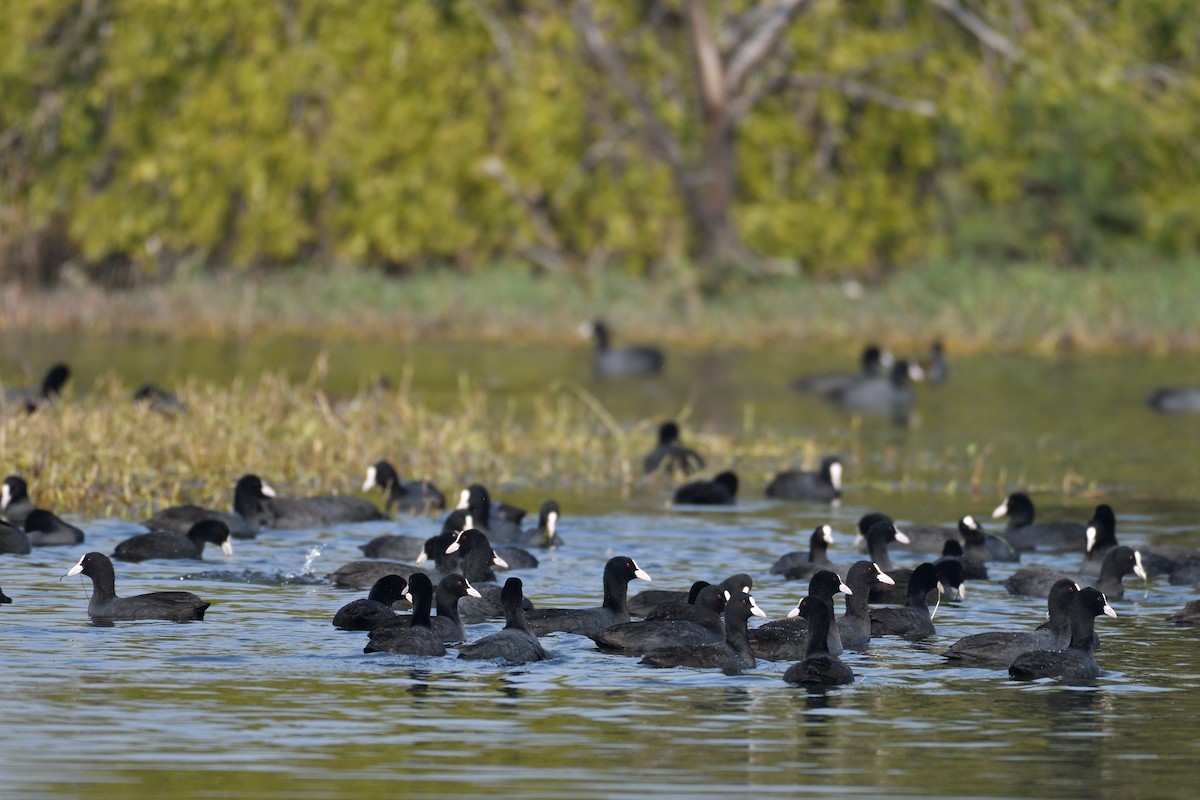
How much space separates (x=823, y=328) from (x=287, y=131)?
51.0 ft

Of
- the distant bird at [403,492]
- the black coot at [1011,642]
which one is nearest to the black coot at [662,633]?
the black coot at [1011,642]

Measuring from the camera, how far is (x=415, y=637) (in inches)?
594

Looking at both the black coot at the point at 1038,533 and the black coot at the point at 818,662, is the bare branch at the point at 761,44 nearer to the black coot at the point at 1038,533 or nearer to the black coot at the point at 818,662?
the black coot at the point at 1038,533

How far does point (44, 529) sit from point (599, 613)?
583 centimetres

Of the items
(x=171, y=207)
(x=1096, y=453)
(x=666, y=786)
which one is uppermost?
(x=171, y=207)

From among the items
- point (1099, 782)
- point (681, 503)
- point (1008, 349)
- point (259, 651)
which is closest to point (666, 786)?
point (1099, 782)

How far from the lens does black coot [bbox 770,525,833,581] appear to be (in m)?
19.0

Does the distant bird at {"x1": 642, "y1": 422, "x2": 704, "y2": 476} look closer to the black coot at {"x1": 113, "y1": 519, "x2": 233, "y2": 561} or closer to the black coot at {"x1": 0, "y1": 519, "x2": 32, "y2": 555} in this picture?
the black coot at {"x1": 113, "y1": 519, "x2": 233, "y2": 561}

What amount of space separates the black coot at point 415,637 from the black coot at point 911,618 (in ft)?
10.7

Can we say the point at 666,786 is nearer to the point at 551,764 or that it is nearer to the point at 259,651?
the point at 551,764

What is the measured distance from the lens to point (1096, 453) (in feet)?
99.2

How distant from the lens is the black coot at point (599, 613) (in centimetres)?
1608

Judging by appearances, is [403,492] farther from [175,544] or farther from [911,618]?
[911,618]

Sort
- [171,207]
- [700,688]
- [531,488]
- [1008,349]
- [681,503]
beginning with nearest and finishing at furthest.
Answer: [700,688] < [681,503] < [531,488] < [1008,349] < [171,207]
